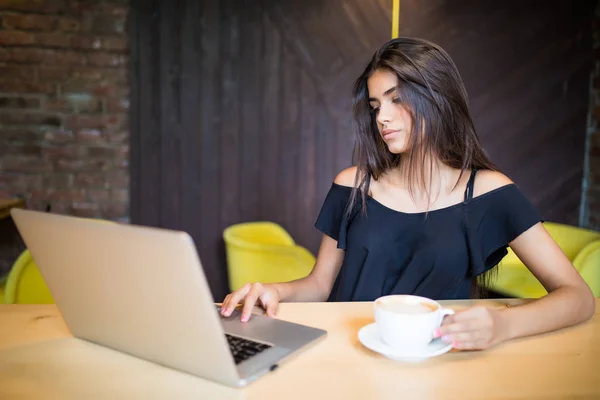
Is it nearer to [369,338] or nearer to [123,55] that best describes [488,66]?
[123,55]

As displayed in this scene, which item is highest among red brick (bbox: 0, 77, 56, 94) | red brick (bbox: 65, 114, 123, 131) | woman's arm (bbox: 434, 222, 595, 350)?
red brick (bbox: 0, 77, 56, 94)

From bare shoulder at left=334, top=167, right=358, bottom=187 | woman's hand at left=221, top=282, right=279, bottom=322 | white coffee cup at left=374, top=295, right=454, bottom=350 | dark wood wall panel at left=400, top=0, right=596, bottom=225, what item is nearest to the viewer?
white coffee cup at left=374, top=295, right=454, bottom=350

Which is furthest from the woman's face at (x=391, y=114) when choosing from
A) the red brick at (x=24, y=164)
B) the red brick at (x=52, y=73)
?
the red brick at (x=24, y=164)

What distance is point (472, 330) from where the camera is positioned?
99 centimetres

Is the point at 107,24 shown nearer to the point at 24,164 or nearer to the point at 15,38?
the point at 15,38

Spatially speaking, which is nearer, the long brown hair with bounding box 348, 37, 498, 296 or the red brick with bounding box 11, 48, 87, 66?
the long brown hair with bounding box 348, 37, 498, 296

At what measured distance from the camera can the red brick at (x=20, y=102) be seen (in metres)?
2.95

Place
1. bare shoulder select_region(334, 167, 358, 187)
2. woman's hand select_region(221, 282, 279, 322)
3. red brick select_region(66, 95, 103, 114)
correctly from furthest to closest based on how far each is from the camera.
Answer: red brick select_region(66, 95, 103, 114) → bare shoulder select_region(334, 167, 358, 187) → woman's hand select_region(221, 282, 279, 322)

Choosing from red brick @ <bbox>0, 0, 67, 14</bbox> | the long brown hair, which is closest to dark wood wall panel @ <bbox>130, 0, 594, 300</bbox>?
red brick @ <bbox>0, 0, 67, 14</bbox>

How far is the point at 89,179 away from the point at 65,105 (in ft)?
1.30

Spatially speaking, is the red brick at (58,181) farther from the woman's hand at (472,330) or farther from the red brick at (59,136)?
the woman's hand at (472,330)

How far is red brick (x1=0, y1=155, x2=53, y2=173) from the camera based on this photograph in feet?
9.82

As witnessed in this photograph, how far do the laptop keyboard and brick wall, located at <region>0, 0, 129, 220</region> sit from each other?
2.23 m

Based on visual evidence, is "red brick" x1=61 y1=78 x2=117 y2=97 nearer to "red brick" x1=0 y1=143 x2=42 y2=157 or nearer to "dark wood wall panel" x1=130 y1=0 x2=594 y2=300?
"dark wood wall panel" x1=130 y1=0 x2=594 y2=300
